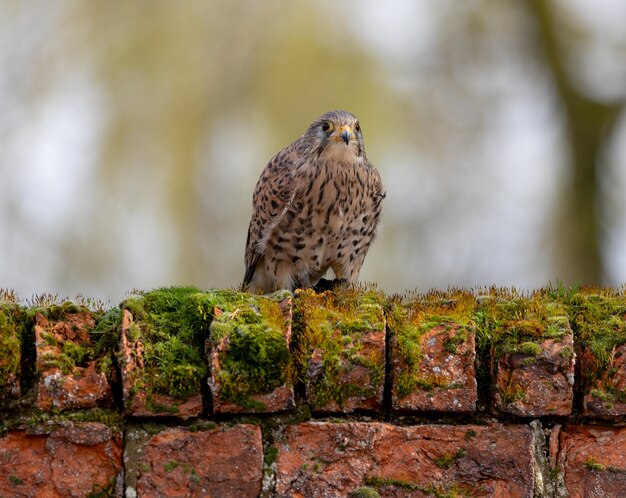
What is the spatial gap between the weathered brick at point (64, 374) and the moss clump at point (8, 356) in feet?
0.16

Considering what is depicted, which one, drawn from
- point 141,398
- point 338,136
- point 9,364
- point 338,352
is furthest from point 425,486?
point 338,136

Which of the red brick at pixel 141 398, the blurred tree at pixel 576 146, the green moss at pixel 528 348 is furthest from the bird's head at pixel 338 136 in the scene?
the blurred tree at pixel 576 146

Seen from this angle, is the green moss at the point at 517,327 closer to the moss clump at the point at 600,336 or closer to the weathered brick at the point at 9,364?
the moss clump at the point at 600,336

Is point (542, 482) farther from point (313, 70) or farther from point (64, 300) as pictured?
point (313, 70)

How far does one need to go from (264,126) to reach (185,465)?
18.0ft

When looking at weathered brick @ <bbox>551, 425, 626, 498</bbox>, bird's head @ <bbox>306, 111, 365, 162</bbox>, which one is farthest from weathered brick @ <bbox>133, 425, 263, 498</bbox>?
bird's head @ <bbox>306, 111, 365, 162</bbox>

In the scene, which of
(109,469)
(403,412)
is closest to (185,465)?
(109,469)

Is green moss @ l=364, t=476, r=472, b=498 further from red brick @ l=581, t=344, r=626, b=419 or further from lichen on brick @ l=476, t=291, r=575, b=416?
red brick @ l=581, t=344, r=626, b=419

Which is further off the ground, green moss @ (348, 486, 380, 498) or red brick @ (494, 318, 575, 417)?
red brick @ (494, 318, 575, 417)

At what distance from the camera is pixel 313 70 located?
7.57 meters

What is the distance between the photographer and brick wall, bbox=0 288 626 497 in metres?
2.09

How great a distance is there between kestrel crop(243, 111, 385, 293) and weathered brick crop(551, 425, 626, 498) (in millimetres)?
2213

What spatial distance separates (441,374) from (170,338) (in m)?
0.64

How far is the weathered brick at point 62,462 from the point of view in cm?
204
